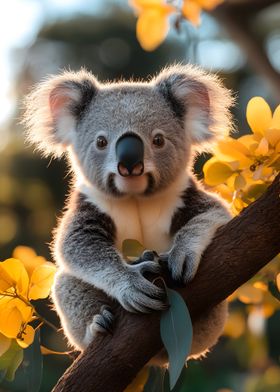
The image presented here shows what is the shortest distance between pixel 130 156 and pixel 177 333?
0.44 meters

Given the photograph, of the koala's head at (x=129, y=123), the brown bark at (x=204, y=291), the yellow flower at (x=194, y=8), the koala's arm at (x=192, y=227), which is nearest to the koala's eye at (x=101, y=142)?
the koala's head at (x=129, y=123)

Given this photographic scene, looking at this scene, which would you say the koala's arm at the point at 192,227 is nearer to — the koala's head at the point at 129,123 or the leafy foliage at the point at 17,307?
the koala's head at the point at 129,123

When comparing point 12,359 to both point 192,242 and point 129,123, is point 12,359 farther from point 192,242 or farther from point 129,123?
Answer: point 129,123

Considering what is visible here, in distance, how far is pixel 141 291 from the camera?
1563mm

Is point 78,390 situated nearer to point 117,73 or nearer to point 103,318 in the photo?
point 103,318

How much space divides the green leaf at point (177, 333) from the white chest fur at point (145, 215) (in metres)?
0.42

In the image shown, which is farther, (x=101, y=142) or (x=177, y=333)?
(x=101, y=142)

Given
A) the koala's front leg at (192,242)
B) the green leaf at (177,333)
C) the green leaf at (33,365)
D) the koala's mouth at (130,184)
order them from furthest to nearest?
the koala's mouth at (130,184) → the green leaf at (33,365) → the koala's front leg at (192,242) → the green leaf at (177,333)

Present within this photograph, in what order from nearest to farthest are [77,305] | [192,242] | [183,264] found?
[183,264] → [192,242] → [77,305]

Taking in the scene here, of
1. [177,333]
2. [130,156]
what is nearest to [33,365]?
[177,333]

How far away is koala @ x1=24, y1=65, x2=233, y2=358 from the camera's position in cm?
170

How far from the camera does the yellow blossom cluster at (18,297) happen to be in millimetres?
1519

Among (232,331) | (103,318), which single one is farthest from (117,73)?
(103,318)

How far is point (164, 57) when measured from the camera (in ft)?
32.9
